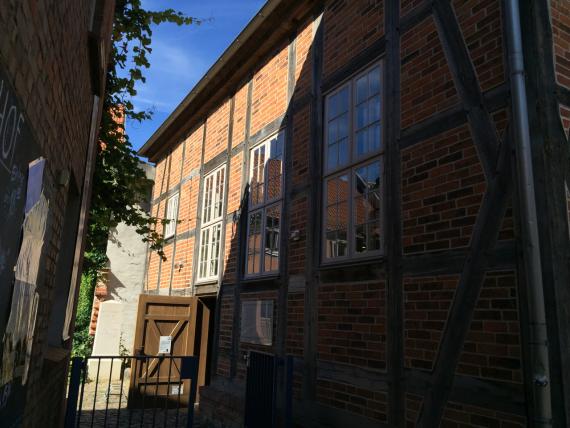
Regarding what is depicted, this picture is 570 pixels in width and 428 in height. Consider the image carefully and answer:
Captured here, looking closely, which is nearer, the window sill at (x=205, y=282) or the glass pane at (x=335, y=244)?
the glass pane at (x=335, y=244)

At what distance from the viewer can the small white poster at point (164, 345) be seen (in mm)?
9547

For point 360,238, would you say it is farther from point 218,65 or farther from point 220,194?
point 218,65

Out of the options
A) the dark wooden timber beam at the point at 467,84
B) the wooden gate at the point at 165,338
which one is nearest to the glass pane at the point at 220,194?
the wooden gate at the point at 165,338

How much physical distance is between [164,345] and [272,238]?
3.88 metres

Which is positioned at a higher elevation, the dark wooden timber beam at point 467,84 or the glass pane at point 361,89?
the glass pane at point 361,89

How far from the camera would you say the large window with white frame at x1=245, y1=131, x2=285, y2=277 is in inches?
290

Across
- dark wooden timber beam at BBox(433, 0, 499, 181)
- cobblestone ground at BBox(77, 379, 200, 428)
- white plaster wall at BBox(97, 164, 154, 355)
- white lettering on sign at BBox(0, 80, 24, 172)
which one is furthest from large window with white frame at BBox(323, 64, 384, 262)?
white plaster wall at BBox(97, 164, 154, 355)

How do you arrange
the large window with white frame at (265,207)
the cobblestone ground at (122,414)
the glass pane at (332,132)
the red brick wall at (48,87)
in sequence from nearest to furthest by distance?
the red brick wall at (48,87), the glass pane at (332,132), the large window with white frame at (265,207), the cobblestone ground at (122,414)

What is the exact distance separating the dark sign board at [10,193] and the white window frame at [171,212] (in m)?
9.94

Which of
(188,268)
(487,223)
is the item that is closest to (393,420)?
(487,223)

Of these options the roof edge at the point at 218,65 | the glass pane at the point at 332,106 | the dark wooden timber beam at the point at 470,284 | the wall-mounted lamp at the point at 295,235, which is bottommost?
the dark wooden timber beam at the point at 470,284

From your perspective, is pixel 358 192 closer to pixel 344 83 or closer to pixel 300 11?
pixel 344 83

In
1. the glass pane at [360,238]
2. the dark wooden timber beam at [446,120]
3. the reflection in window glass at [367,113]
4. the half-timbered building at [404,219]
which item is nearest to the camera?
the half-timbered building at [404,219]

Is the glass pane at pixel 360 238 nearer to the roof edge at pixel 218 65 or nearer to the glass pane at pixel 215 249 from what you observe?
the roof edge at pixel 218 65
